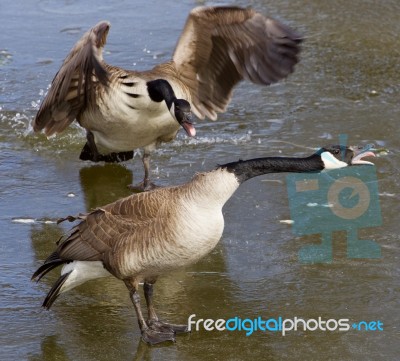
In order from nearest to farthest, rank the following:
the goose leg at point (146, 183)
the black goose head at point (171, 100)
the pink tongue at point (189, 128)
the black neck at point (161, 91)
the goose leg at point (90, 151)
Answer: the pink tongue at point (189, 128) < the black goose head at point (171, 100) < the black neck at point (161, 91) < the goose leg at point (146, 183) < the goose leg at point (90, 151)

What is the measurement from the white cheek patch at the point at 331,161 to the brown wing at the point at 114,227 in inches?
32.2

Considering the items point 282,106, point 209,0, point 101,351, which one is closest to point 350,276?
point 101,351

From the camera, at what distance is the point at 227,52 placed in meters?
7.31

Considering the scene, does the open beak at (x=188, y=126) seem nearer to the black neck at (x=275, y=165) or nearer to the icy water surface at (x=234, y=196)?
the icy water surface at (x=234, y=196)

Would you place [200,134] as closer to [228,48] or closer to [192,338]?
[228,48]

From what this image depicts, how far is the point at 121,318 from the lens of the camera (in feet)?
16.4

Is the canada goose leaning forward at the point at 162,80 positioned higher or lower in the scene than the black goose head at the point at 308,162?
lower

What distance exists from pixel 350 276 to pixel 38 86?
4.43 metres

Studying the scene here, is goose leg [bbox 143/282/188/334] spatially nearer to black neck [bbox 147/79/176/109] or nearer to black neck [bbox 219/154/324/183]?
black neck [bbox 219/154/324/183]

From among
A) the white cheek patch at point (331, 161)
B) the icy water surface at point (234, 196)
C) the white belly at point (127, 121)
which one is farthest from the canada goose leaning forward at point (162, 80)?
the white cheek patch at point (331, 161)

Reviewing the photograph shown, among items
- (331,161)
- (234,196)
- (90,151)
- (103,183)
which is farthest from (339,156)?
(90,151)

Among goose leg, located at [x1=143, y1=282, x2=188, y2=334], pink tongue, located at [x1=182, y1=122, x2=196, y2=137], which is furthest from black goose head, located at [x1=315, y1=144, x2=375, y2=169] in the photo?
pink tongue, located at [x1=182, y1=122, x2=196, y2=137]

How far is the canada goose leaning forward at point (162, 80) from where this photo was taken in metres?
6.65

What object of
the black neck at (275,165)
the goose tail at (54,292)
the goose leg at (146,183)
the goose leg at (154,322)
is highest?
the black neck at (275,165)
